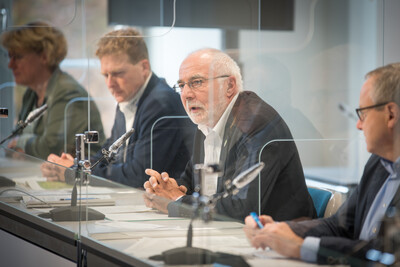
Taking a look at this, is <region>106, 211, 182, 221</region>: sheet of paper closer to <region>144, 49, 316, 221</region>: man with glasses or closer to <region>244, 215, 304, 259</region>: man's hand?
<region>144, 49, 316, 221</region>: man with glasses

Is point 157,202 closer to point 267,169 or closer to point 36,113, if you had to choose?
point 267,169

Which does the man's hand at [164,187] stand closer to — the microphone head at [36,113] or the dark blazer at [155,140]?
the dark blazer at [155,140]

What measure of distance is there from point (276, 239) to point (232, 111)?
36.8 inches

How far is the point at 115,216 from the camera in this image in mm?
1992

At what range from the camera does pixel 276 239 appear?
4.90 feet

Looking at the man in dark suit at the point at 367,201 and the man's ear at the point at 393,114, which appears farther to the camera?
the man's ear at the point at 393,114

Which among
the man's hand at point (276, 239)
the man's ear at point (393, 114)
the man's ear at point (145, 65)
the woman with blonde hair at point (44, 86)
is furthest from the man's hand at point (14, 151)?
the man's ear at point (393, 114)

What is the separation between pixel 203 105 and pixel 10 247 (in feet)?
2.94

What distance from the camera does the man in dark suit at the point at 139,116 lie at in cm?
277

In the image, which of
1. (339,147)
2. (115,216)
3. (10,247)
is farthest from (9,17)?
(339,147)

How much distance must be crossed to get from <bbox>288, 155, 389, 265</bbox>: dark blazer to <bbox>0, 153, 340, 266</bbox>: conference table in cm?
19

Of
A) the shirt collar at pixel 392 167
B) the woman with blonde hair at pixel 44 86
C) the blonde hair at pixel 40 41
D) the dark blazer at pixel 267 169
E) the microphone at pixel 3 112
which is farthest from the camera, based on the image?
the blonde hair at pixel 40 41

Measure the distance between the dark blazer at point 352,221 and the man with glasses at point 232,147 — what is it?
0.24 metres

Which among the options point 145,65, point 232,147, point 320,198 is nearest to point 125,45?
point 145,65
